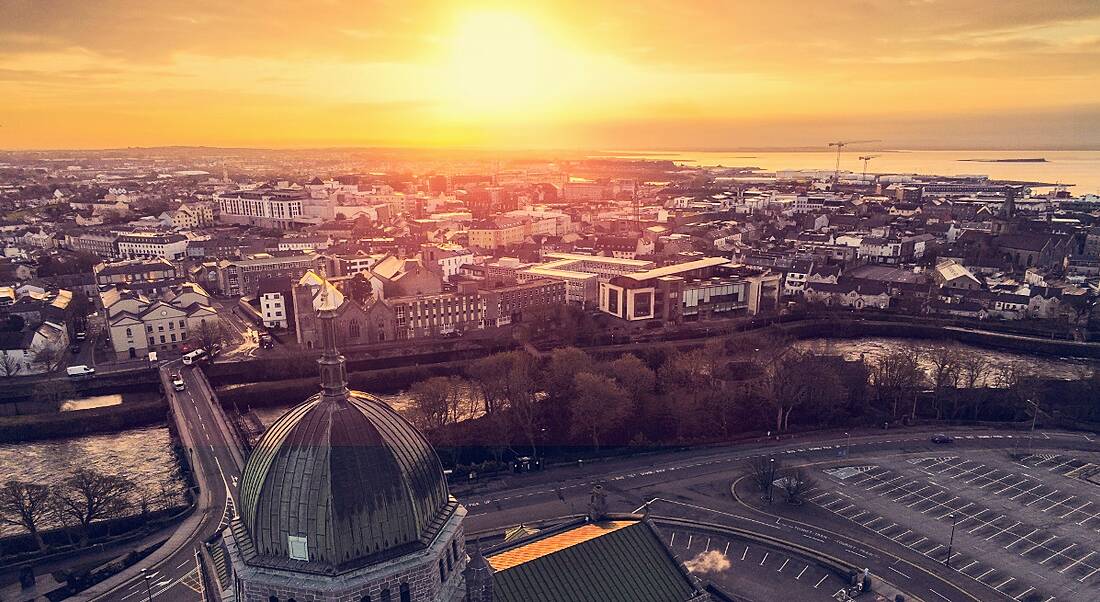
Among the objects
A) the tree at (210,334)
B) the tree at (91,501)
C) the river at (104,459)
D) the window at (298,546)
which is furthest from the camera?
the tree at (210,334)

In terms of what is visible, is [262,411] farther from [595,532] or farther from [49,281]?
[49,281]

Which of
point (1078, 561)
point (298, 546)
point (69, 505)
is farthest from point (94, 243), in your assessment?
point (1078, 561)

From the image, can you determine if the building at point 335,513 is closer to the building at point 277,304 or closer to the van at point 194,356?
the van at point 194,356

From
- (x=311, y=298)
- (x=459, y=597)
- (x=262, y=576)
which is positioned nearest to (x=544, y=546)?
(x=459, y=597)

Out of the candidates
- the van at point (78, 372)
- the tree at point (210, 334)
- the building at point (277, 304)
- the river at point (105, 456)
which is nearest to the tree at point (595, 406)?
the river at point (105, 456)

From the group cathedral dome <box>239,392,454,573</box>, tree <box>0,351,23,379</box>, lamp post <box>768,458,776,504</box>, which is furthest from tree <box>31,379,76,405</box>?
lamp post <box>768,458,776,504</box>
